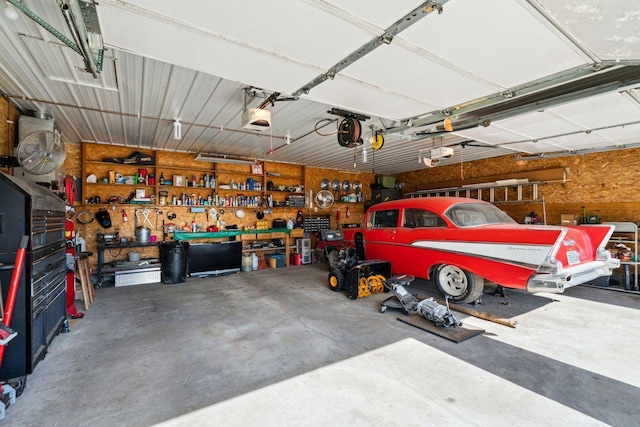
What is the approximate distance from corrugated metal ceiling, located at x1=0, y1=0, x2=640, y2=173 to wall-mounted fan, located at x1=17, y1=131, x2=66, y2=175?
574 millimetres

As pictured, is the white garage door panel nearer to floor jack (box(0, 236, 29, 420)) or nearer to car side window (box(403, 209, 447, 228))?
car side window (box(403, 209, 447, 228))

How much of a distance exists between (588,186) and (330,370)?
689 centimetres

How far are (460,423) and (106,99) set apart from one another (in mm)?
5193

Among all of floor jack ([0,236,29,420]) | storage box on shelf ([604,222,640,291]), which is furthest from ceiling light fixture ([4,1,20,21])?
storage box on shelf ([604,222,640,291])

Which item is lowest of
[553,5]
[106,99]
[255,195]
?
[255,195]

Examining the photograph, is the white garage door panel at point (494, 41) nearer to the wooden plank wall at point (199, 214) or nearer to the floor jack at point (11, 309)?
the floor jack at point (11, 309)

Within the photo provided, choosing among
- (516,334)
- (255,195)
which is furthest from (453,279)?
(255,195)

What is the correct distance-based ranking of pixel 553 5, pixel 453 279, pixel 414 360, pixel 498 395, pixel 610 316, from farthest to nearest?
pixel 453 279, pixel 610 316, pixel 414 360, pixel 498 395, pixel 553 5

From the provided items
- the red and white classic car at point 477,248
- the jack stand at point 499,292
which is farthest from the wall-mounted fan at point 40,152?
the jack stand at point 499,292

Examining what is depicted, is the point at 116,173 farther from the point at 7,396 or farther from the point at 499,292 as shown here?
the point at 499,292

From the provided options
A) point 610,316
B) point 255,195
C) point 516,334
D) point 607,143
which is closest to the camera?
point 516,334

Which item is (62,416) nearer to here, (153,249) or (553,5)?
(553,5)

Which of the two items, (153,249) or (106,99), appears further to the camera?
(153,249)

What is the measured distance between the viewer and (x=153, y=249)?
689 cm
